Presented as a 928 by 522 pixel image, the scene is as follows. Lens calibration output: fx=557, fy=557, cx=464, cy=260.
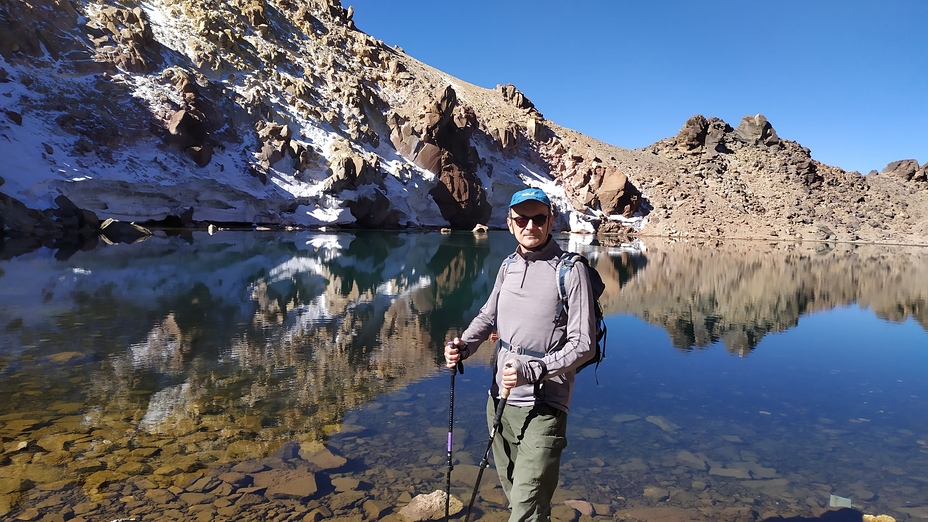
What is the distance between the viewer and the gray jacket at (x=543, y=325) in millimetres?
2885

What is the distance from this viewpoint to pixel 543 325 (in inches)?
119

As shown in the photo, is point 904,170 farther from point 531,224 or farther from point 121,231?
point 531,224

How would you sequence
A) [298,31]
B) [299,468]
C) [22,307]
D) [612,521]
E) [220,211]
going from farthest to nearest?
[298,31] < [220,211] < [22,307] < [299,468] < [612,521]

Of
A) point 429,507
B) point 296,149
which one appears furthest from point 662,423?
point 296,149

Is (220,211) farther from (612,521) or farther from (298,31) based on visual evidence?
(612,521)

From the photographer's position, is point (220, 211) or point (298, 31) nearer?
point (220, 211)

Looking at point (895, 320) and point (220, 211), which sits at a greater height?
point (220, 211)

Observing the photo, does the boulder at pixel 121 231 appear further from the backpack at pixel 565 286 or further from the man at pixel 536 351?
the backpack at pixel 565 286

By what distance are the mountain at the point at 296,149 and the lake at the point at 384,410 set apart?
19.8 metres

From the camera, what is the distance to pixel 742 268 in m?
26.8

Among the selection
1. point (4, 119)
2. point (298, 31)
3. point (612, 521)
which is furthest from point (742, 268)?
point (298, 31)

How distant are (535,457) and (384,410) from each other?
370cm

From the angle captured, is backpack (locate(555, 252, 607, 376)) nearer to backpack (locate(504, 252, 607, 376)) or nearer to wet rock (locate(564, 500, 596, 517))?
backpack (locate(504, 252, 607, 376))

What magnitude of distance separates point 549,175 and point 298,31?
30477 mm
